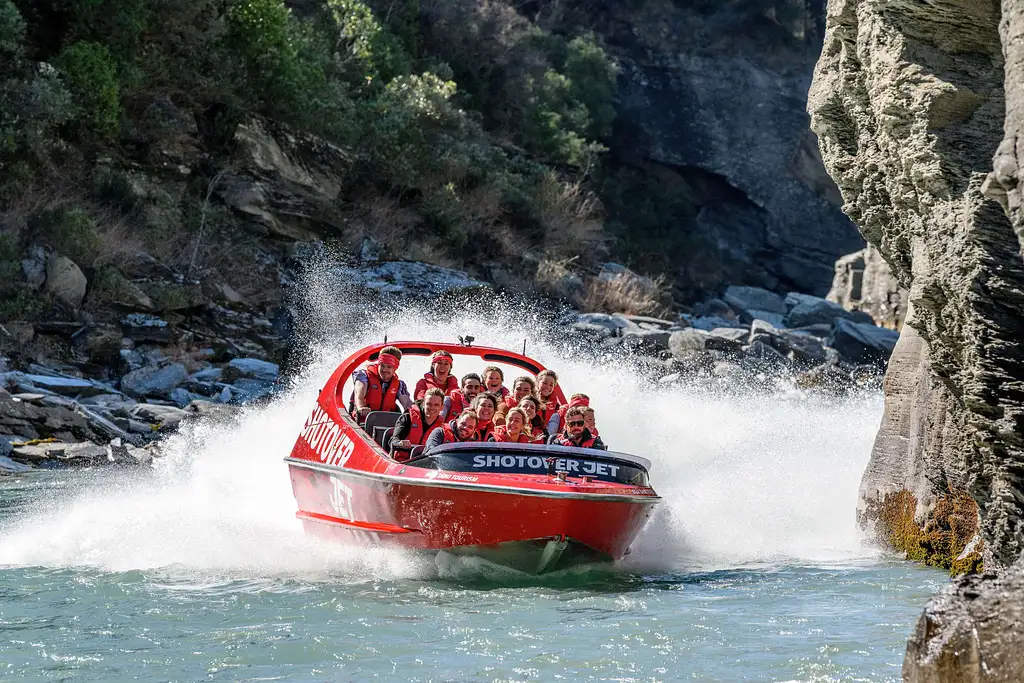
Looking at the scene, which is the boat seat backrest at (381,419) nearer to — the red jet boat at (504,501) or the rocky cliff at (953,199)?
the red jet boat at (504,501)

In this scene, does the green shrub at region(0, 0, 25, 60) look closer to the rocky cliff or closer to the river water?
the river water

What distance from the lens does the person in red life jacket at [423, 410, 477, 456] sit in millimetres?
9023

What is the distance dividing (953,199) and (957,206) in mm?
76

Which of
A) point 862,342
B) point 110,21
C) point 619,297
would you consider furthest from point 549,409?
point 862,342

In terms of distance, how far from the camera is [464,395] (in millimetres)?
10391

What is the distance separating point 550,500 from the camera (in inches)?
315

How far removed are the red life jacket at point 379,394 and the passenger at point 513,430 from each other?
134 centimetres

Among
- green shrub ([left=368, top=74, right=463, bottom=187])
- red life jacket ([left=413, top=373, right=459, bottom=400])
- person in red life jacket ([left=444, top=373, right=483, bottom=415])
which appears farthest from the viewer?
green shrub ([left=368, top=74, right=463, bottom=187])

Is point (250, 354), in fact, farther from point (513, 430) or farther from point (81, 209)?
point (513, 430)

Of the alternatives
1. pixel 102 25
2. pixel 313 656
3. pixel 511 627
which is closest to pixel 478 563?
pixel 511 627

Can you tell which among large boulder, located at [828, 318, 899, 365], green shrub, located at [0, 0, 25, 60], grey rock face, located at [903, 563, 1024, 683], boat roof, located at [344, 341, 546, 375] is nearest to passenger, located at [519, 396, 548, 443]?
boat roof, located at [344, 341, 546, 375]

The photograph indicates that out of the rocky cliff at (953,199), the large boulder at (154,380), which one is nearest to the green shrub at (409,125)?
the large boulder at (154,380)

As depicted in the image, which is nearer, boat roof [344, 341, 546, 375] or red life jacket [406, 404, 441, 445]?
red life jacket [406, 404, 441, 445]

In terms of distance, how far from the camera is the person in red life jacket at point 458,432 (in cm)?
902
